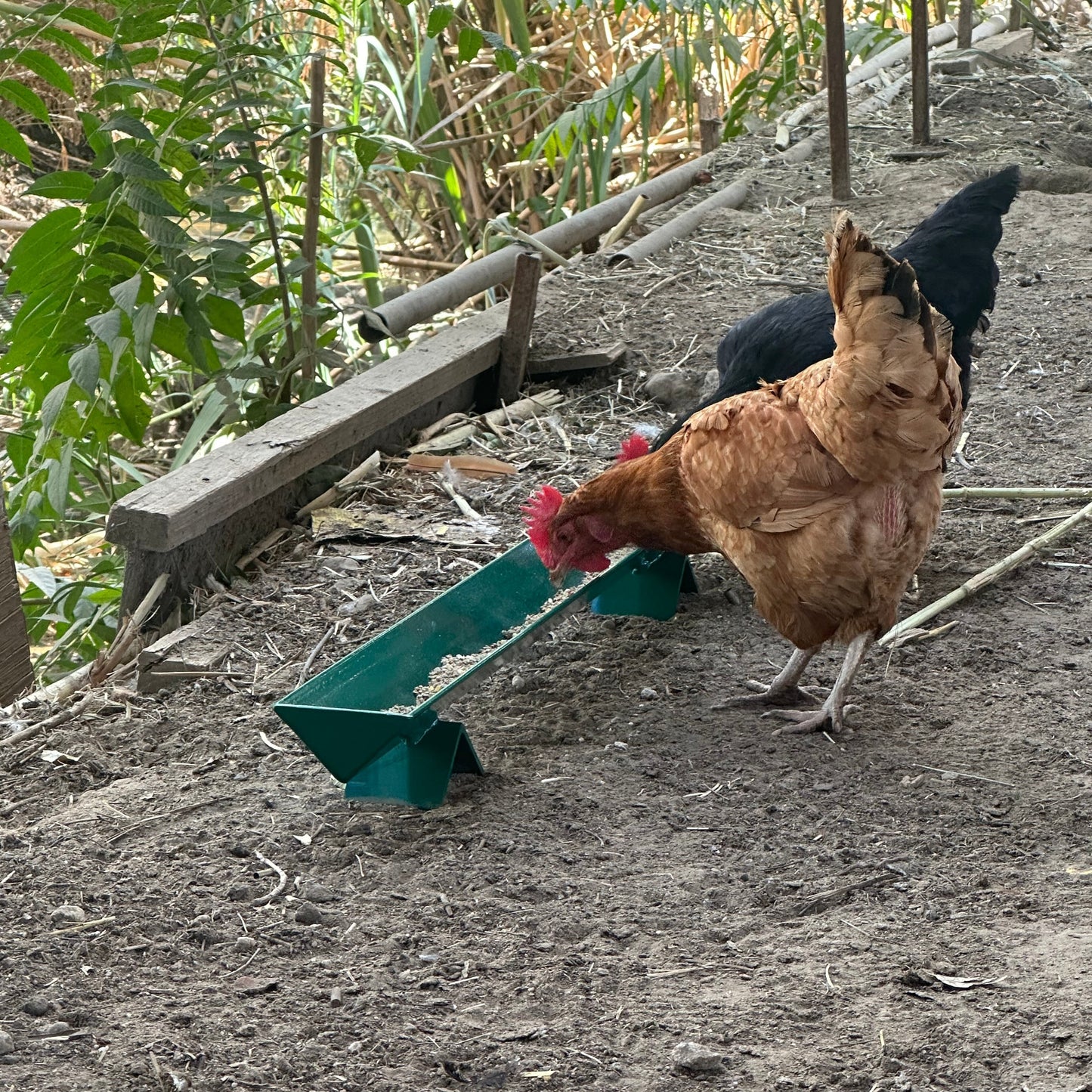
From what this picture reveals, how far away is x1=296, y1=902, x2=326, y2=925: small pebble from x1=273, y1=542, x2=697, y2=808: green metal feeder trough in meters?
0.37

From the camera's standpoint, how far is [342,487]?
4137 mm

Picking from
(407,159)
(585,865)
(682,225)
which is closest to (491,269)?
(407,159)

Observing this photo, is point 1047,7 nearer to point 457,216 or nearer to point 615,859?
point 457,216

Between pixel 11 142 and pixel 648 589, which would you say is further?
pixel 648 589

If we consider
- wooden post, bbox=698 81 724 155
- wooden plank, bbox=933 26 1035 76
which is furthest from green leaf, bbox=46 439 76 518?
wooden plank, bbox=933 26 1035 76

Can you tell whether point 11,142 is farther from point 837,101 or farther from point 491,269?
point 837,101

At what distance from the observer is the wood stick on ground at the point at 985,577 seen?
3328 mm

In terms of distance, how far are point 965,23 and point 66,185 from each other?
759cm

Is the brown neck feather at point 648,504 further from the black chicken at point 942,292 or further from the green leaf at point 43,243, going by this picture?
the green leaf at point 43,243

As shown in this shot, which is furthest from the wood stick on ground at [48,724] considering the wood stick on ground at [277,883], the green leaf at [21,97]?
the green leaf at [21,97]

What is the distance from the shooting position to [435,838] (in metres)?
2.57

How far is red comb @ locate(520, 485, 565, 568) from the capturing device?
326 cm

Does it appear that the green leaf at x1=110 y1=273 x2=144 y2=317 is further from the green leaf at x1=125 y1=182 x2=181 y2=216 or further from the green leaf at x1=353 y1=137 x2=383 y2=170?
the green leaf at x1=353 y1=137 x2=383 y2=170

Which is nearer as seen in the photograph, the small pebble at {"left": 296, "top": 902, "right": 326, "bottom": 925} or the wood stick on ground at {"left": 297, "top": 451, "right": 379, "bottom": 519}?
the small pebble at {"left": 296, "top": 902, "right": 326, "bottom": 925}
